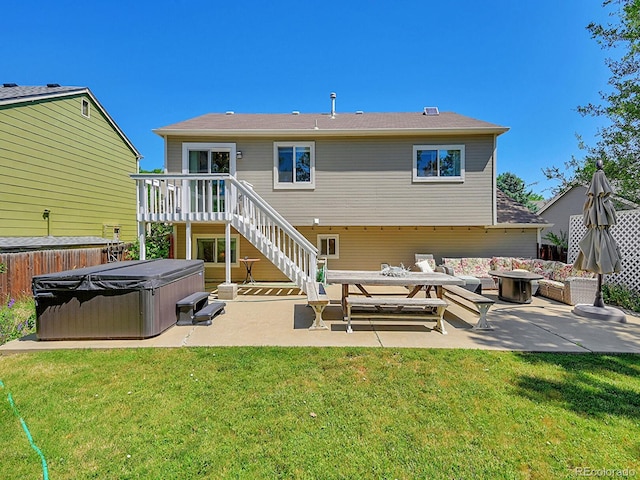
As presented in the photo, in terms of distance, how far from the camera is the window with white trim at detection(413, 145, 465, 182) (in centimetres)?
901

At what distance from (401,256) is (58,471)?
9156mm

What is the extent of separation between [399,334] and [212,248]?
296 inches

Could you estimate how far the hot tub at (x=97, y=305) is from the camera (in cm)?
421

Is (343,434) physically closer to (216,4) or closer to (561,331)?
(561,331)

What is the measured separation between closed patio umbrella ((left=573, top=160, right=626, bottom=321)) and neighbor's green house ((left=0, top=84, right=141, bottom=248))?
46.2ft

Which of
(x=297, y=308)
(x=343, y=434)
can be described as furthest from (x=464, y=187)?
(x=343, y=434)

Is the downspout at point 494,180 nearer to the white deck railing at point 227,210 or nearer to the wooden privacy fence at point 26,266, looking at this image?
the white deck railing at point 227,210

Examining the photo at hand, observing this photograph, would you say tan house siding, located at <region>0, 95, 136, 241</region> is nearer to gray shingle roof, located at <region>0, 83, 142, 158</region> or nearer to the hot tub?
gray shingle roof, located at <region>0, 83, 142, 158</region>

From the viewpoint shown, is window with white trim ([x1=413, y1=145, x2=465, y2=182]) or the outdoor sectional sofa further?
window with white trim ([x1=413, y1=145, x2=465, y2=182])

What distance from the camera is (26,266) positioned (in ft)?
22.8

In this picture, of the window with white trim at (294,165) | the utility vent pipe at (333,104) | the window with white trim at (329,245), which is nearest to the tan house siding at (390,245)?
the window with white trim at (329,245)

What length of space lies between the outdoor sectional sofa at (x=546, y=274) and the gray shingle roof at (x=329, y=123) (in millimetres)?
4106

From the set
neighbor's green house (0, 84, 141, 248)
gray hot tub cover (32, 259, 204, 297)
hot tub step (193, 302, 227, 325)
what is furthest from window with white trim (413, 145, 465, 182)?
neighbor's green house (0, 84, 141, 248)

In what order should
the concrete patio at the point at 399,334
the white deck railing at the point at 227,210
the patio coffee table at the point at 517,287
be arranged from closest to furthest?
1. the concrete patio at the point at 399,334
2. the patio coffee table at the point at 517,287
3. the white deck railing at the point at 227,210
